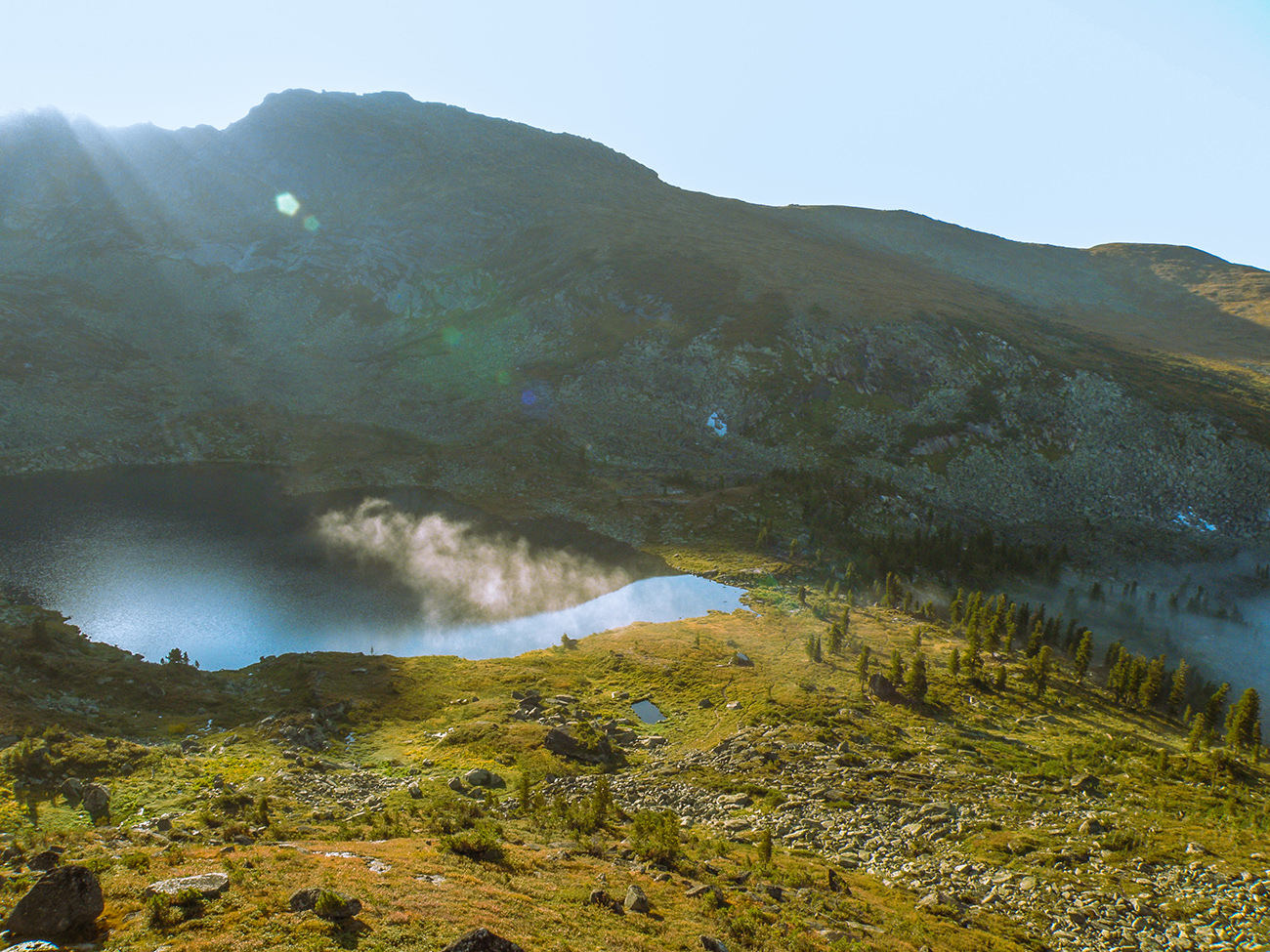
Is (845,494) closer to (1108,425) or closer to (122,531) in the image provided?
(1108,425)

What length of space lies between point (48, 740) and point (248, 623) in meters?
19.8

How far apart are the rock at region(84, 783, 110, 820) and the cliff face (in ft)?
222

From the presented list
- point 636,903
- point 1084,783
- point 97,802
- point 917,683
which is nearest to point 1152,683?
point 917,683

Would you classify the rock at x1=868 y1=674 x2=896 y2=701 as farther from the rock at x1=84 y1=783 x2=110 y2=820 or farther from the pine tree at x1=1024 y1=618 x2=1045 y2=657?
the rock at x1=84 y1=783 x2=110 y2=820

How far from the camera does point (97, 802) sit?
70.0ft

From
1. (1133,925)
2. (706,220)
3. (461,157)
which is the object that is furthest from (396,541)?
(461,157)

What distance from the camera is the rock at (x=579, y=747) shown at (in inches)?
1163

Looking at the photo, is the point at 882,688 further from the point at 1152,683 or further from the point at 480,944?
the point at 480,944

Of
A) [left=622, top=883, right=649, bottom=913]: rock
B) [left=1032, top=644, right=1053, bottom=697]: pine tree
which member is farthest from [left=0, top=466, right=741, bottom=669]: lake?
[left=622, top=883, right=649, bottom=913]: rock

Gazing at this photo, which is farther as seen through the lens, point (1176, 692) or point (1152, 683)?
point (1152, 683)

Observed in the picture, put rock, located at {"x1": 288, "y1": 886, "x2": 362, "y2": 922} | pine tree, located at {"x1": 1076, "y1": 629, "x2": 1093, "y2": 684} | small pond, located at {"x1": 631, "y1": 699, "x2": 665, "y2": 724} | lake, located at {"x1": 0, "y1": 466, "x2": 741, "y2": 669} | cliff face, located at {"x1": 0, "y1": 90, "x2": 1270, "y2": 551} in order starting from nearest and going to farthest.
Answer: rock, located at {"x1": 288, "y1": 886, "x2": 362, "y2": 922} < small pond, located at {"x1": 631, "y1": 699, "x2": 665, "y2": 724} < pine tree, located at {"x1": 1076, "y1": 629, "x2": 1093, "y2": 684} < lake, located at {"x1": 0, "y1": 466, "x2": 741, "y2": 669} < cliff face, located at {"x1": 0, "y1": 90, "x2": 1270, "y2": 551}

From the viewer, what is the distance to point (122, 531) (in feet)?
197

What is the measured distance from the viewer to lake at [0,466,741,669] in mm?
43750

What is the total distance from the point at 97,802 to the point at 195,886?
35.2 ft
